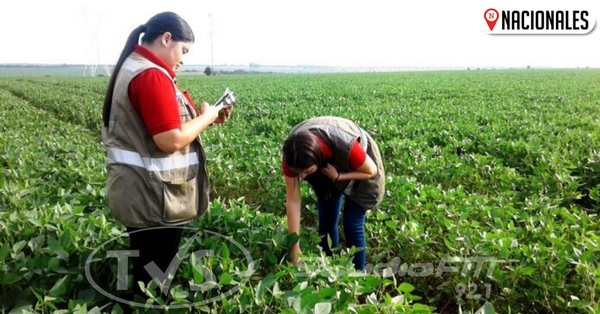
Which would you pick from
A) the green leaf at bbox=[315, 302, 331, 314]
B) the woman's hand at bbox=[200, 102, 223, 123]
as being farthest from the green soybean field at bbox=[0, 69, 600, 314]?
the woman's hand at bbox=[200, 102, 223, 123]

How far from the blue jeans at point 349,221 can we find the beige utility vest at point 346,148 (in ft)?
0.29

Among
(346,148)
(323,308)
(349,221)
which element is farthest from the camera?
(349,221)

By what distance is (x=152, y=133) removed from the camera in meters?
1.65

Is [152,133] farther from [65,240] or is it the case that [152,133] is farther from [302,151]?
[65,240]

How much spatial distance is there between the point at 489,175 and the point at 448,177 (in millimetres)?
502

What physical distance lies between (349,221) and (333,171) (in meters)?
0.52

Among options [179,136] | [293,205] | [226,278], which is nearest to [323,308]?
[226,278]

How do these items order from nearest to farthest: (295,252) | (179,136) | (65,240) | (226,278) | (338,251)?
1. (179,136)
2. (226,278)
3. (65,240)
4. (295,252)
5. (338,251)

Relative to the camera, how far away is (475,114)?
384 inches

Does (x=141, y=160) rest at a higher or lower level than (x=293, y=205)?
higher

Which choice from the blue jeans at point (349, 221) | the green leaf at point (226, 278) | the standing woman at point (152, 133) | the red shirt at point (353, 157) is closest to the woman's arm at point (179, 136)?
the standing woman at point (152, 133)

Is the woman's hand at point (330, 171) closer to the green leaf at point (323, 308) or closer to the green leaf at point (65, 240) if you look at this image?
the green leaf at point (323, 308)

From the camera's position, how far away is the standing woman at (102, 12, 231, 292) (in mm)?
1651

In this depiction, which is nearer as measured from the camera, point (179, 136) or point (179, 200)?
point (179, 136)
